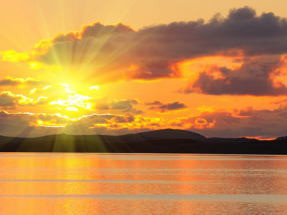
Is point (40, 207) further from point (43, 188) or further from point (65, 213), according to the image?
point (43, 188)

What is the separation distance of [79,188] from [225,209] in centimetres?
2325

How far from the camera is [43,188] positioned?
57.6 meters

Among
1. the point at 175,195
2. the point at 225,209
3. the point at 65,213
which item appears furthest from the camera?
the point at 175,195

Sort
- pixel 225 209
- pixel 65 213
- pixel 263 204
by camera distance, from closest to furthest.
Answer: pixel 65 213 < pixel 225 209 < pixel 263 204

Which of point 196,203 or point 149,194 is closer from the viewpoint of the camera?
point 196,203

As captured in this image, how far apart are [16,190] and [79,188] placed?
767cm

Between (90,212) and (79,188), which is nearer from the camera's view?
(90,212)

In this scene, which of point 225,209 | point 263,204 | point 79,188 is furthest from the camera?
point 79,188

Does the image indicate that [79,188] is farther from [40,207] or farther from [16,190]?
[40,207]

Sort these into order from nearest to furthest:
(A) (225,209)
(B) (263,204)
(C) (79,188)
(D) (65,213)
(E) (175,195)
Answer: (D) (65,213), (A) (225,209), (B) (263,204), (E) (175,195), (C) (79,188)

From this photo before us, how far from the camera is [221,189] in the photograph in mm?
58375

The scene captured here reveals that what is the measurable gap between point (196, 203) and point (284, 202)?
8676 mm

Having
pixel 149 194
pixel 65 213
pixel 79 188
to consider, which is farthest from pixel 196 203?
pixel 79 188

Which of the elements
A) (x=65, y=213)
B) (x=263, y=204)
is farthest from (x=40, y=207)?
(x=263, y=204)
